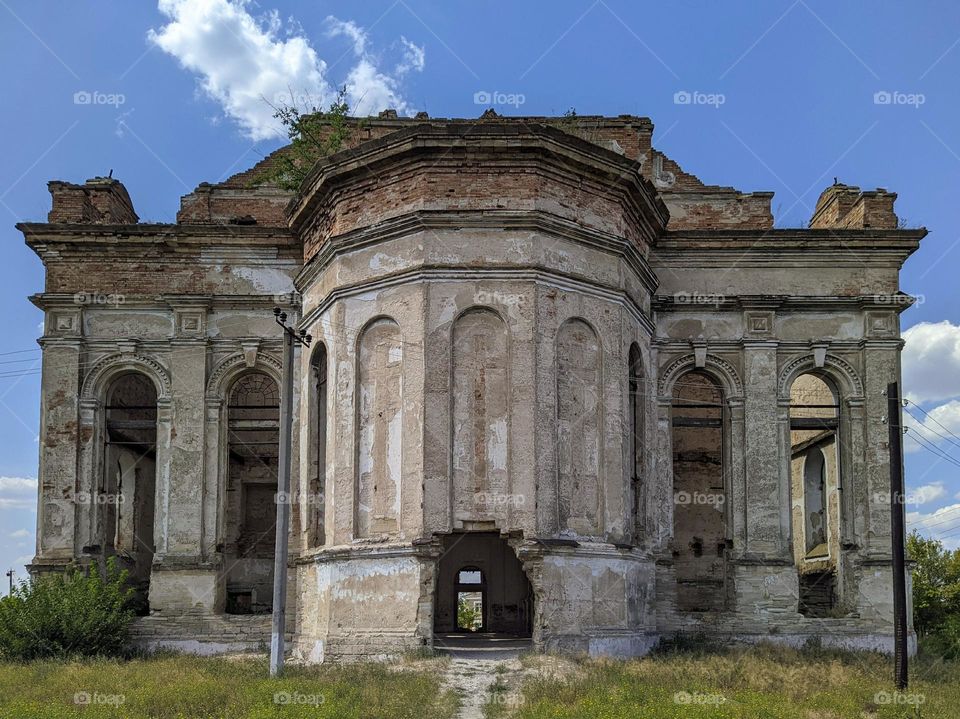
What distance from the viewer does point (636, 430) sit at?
60.8 ft

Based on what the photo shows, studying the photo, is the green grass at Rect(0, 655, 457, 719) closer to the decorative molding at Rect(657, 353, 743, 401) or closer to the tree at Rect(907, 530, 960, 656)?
the decorative molding at Rect(657, 353, 743, 401)

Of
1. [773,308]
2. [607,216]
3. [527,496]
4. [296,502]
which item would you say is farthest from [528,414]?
[773,308]

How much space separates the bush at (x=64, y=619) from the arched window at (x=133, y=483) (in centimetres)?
309

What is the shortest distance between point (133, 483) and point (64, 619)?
7.18 meters

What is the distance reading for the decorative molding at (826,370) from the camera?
795 inches

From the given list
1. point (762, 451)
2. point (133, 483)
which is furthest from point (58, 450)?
point (762, 451)

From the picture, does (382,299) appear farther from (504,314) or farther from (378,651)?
(378,651)

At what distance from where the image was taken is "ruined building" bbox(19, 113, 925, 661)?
1577 centimetres

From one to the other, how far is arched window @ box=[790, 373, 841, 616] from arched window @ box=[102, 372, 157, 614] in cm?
1421

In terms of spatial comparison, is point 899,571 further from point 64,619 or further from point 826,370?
point 64,619


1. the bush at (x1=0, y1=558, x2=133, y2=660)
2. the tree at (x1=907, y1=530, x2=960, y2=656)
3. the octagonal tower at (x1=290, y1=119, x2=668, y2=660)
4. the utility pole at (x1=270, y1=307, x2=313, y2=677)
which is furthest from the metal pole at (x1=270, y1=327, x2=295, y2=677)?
the tree at (x1=907, y1=530, x2=960, y2=656)

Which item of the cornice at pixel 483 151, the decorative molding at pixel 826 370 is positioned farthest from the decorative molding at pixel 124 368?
the decorative molding at pixel 826 370

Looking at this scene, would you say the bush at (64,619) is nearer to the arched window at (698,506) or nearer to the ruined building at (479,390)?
the ruined building at (479,390)

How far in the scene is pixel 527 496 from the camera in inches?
610
